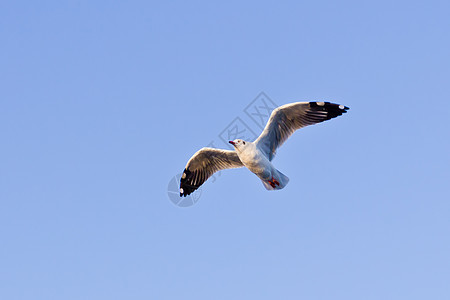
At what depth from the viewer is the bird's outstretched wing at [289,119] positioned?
16.5 metres

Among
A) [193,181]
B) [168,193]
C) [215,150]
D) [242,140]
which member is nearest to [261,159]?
[242,140]

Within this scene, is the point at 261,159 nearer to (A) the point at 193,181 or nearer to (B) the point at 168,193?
(A) the point at 193,181

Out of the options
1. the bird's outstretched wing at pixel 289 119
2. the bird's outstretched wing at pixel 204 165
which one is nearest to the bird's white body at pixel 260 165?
the bird's outstretched wing at pixel 289 119

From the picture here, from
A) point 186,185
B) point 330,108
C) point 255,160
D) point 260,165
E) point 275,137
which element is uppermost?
point 330,108

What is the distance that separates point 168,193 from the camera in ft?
65.0

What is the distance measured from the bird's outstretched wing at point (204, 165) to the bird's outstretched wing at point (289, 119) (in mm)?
1132

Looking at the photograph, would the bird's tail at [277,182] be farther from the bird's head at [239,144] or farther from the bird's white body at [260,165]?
the bird's head at [239,144]

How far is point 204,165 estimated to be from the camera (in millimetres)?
18438

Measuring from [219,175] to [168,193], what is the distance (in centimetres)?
228

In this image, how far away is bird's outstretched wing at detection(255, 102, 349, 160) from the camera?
16516 mm

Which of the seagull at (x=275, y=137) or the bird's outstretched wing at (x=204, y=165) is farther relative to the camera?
the bird's outstretched wing at (x=204, y=165)

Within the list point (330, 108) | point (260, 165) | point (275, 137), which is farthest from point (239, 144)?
point (330, 108)

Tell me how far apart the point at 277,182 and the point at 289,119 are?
1.79 metres

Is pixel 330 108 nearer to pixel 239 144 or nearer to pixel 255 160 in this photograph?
pixel 255 160
